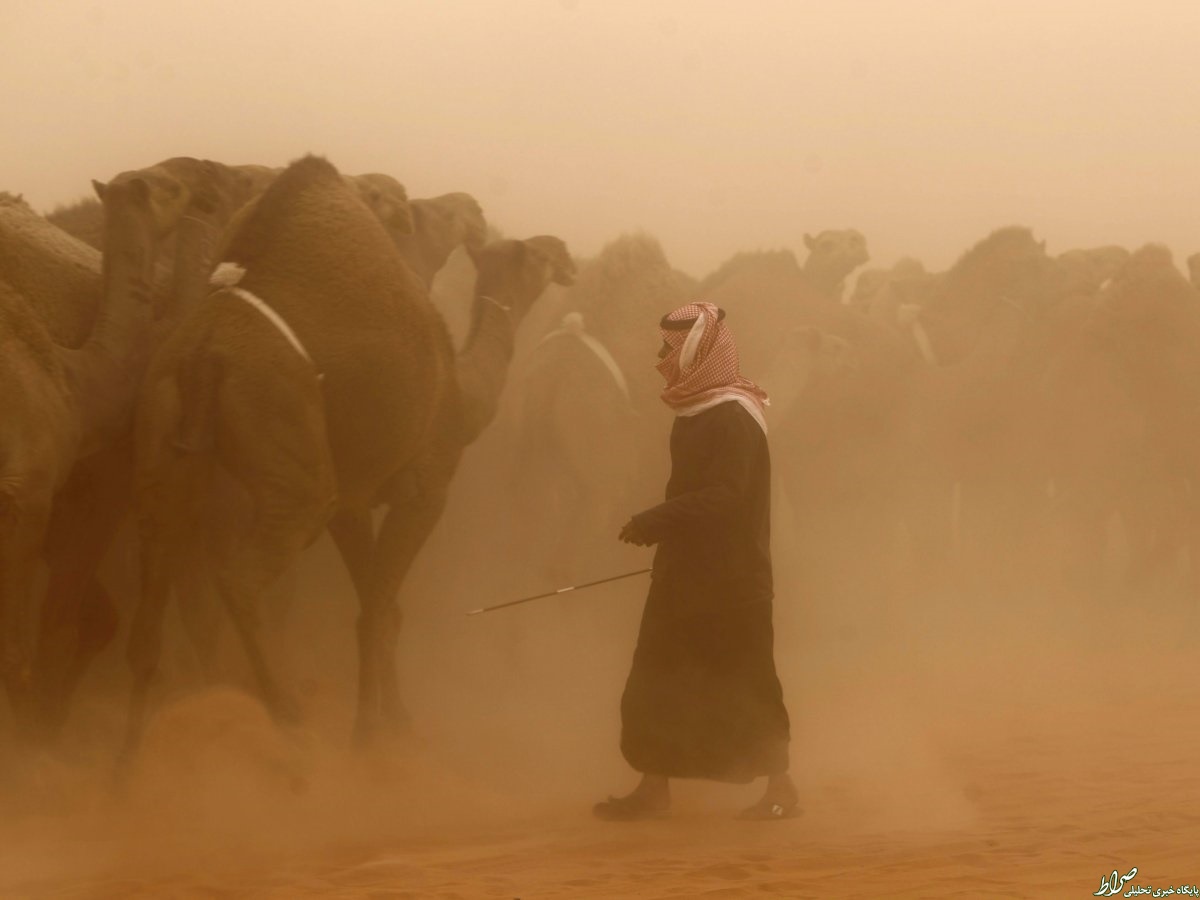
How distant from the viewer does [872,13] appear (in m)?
13.1

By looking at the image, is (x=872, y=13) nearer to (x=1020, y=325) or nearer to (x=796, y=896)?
(x=1020, y=325)

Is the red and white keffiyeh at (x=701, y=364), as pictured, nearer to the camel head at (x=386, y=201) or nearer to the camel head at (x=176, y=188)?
the camel head at (x=386, y=201)

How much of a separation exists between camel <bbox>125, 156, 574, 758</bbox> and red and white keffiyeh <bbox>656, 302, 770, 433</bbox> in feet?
4.16

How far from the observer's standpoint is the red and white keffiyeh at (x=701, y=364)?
5988 mm

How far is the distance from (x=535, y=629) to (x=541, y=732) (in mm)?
1267

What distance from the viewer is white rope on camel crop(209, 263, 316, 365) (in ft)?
20.3

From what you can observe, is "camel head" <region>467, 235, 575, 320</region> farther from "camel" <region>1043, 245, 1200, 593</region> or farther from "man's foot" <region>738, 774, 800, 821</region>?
"camel" <region>1043, 245, 1200, 593</region>

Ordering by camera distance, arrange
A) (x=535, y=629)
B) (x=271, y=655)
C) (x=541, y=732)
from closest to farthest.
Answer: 1. (x=271, y=655)
2. (x=541, y=732)
3. (x=535, y=629)

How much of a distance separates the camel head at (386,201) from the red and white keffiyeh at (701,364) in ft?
6.34

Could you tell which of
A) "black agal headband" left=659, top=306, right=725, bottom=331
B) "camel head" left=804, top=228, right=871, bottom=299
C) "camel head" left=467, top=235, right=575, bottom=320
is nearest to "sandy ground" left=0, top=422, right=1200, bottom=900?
"camel head" left=467, top=235, right=575, bottom=320

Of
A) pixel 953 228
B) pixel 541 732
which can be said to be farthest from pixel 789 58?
pixel 541 732

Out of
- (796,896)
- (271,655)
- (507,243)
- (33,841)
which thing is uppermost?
(507,243)

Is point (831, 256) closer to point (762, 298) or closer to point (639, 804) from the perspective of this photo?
point (762, 298)

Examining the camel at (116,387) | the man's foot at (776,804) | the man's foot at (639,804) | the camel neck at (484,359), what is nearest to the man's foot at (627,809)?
the man's foot at (639,804)
